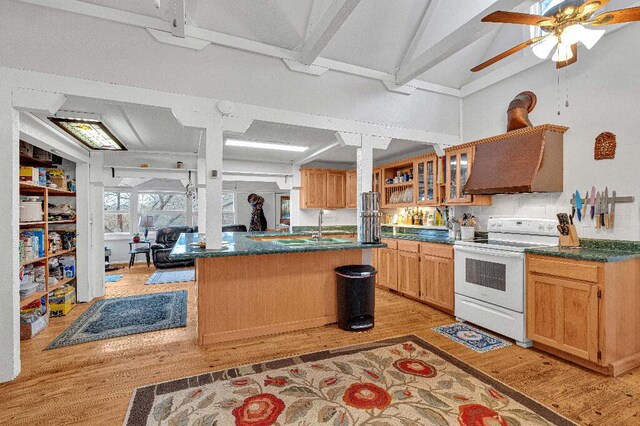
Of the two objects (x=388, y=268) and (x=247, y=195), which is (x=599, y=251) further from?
(x=247, y=195)

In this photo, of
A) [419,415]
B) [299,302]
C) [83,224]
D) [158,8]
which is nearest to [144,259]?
[83,224]

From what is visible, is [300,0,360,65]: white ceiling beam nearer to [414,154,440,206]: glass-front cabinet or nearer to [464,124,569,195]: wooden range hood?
[464,124,569,195]: wooden range hood

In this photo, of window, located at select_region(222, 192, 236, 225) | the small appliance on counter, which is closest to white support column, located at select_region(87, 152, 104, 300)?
the small appliance on counter

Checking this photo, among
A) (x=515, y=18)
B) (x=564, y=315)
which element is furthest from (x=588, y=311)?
(x=515, y=18)

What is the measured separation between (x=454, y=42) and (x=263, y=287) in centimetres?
315

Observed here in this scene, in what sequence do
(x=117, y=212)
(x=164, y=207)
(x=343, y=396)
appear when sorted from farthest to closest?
1. (x=164, y=207)
2. (x=117, y=212)
3. (x=343, y=396)

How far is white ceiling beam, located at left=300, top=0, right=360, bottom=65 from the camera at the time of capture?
2.43 meters

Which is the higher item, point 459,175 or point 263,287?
point 459,175

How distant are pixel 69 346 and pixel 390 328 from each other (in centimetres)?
328

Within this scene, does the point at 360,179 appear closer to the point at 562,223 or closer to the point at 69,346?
the point at 562,223

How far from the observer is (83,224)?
15.1ft

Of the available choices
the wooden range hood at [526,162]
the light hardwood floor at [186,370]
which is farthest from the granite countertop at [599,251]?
the light hardwood floor at [186,370]

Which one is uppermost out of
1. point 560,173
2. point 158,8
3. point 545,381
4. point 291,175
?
point 158,8

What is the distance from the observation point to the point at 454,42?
302 centimetres
